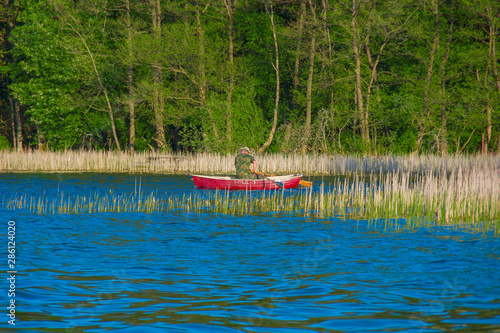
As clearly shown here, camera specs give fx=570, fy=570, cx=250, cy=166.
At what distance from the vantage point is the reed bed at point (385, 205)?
41.8 feet

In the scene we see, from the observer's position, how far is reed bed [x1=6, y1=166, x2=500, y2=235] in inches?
502

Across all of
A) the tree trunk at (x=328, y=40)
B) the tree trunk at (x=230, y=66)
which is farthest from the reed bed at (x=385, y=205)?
the tree trunk at (x=328, y=40)

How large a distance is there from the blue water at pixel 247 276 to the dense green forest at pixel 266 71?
2266cm

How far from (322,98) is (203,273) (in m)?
33.2

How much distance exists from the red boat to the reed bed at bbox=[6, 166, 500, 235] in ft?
6.11

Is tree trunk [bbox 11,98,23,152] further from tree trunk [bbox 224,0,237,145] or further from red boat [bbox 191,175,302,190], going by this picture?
red boat [bbox 191,175,302,190]

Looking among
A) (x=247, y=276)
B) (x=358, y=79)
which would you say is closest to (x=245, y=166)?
(x=247, y=276)

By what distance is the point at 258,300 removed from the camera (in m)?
6.73

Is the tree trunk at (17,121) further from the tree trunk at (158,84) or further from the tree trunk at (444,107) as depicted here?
the tree trunk at (444,107)

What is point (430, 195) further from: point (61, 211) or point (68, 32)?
point (68, 32)

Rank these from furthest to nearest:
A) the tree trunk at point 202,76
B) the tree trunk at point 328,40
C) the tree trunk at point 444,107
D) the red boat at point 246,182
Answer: the tree trunk at point 328,40
the tree trunk at point 202,76
the tree trunk at point 444,107
the red boat at point 246,182

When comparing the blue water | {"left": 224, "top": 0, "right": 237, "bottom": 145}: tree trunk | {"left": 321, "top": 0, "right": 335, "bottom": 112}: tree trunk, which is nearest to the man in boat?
the blue water

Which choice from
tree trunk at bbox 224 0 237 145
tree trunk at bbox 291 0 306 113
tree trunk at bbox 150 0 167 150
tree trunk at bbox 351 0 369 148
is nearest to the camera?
tree trunk at bbox 351 0 369 148

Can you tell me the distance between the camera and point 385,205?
45.7 ft
